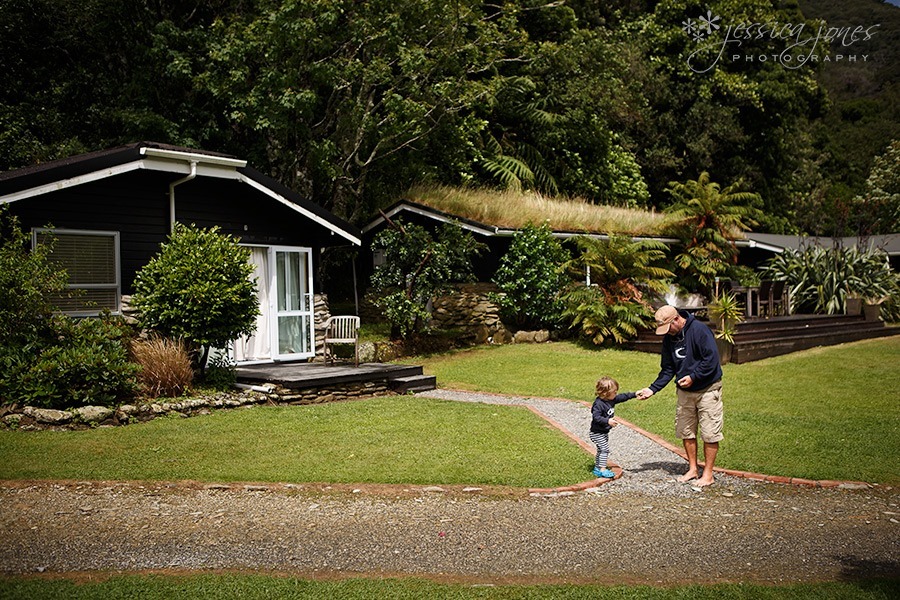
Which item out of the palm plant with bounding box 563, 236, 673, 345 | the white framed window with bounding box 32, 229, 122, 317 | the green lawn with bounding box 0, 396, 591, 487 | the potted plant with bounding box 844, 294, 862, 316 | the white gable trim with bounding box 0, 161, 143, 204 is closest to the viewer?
the green lawn with bounding box 0, 396, 591, 487

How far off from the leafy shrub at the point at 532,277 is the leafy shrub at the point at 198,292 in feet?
29.9

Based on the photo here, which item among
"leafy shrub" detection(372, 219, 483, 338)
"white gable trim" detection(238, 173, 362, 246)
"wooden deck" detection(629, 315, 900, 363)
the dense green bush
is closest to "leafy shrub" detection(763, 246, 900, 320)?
"wooden deck" detection(629, 315, 900, 363)

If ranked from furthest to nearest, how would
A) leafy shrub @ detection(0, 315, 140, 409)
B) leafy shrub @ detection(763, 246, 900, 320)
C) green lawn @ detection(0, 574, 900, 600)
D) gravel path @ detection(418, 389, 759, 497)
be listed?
leafy shrub @ detection(763, 246, 900, 320) < leafy shrub @ detection(0, 315, 140, 409) < gravel path @ detection(418, 389, 759, 497) < green lawn @ detection(0, 574, 900, 600)

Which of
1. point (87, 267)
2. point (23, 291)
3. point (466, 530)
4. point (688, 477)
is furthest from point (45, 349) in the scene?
point (688, 477)

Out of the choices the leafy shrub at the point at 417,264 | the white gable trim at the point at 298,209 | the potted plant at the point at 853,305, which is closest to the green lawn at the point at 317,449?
the white gable trim at the point at 298,209

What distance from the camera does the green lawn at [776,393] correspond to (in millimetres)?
9121

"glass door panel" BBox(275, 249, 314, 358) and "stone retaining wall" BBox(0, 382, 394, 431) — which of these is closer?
"stone retaining wall" BBox(0, 382, 394, 431)

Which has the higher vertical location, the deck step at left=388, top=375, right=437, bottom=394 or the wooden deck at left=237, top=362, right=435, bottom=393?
the wooden deck at left=237, top=362, right=435, bottom=393

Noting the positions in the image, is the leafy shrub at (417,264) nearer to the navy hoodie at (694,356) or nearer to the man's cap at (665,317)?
the navy hoodie at (694,356)

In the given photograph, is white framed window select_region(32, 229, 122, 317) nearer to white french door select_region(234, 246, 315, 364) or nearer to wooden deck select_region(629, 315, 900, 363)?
white french door select_region(234, 246, 315, 364)

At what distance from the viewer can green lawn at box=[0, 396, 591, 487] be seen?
8320mm

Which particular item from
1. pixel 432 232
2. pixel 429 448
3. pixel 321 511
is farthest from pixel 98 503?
pixel 432 232

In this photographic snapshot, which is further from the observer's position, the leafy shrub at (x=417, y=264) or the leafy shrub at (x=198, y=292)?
the leafy shrub at (x=417, y=264)

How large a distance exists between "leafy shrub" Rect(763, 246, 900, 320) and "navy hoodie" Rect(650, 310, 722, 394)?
1749cm
